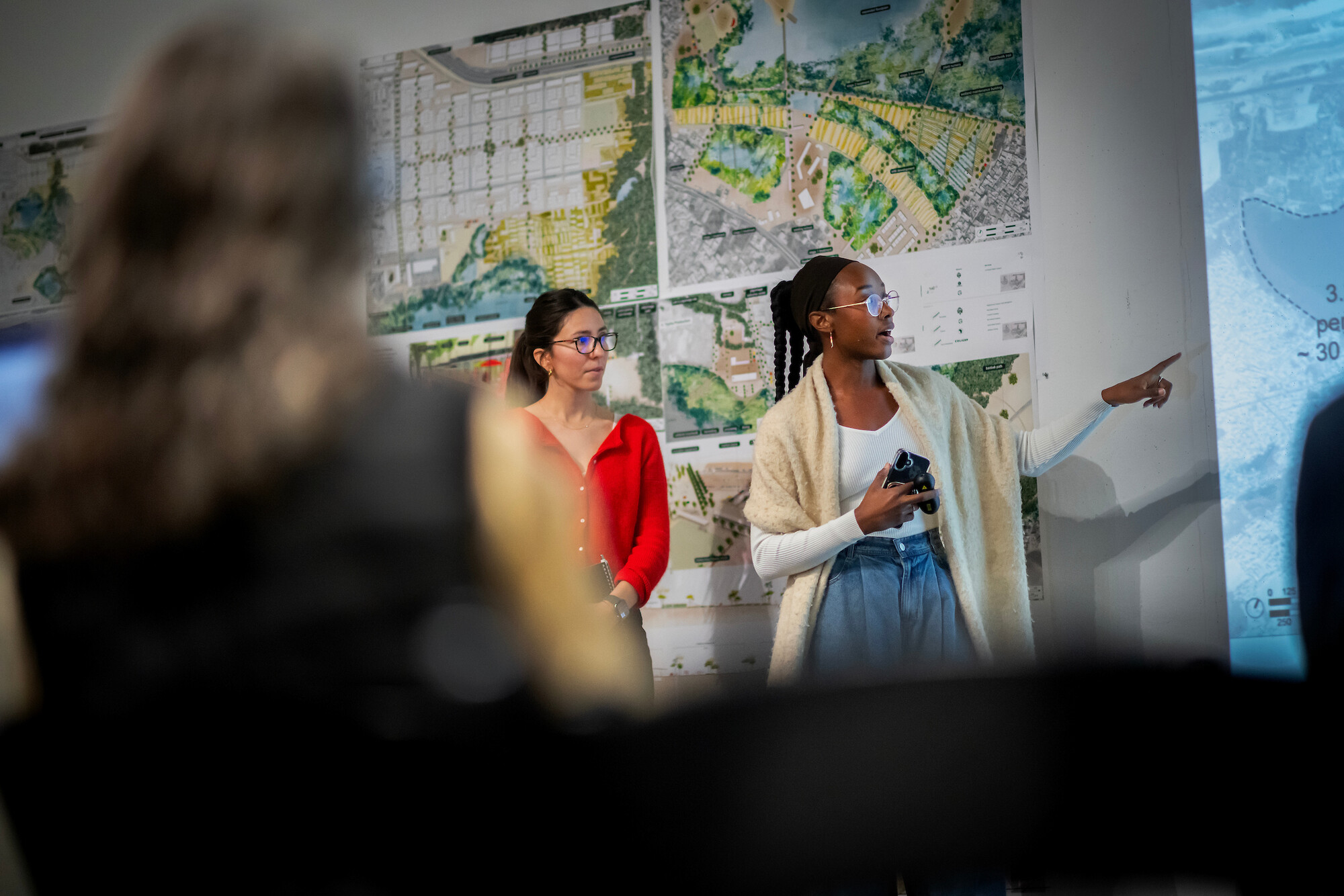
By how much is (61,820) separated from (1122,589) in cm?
285

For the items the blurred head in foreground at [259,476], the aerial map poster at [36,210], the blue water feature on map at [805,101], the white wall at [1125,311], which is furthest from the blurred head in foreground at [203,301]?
the aerial map poster at [36,210]

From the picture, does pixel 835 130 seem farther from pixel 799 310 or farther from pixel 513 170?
pixel 513 170

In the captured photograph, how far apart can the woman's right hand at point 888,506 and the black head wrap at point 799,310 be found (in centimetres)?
62

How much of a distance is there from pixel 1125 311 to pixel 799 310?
920 millimetres

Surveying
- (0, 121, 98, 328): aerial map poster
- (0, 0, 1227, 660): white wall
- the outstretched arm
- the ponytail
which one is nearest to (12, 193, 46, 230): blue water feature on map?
(0, 121, 98, 328): aerial map poster

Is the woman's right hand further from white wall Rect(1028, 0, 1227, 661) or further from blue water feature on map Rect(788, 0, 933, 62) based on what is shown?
blue water feature on map Rect(788, 0, 933, 62)

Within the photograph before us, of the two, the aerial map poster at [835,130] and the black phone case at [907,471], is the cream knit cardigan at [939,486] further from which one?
the aerial map poster at [835,130]

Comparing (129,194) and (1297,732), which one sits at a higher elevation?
(129,194)

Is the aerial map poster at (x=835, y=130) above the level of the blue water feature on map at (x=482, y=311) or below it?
above

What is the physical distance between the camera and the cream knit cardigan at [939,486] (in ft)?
8.29

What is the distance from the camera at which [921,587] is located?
245 centimetres

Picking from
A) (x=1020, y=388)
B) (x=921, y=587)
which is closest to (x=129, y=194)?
(x=921, y=587)

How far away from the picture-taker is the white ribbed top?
7.97 ft

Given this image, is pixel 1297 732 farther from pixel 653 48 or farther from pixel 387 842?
pixel 653 48
